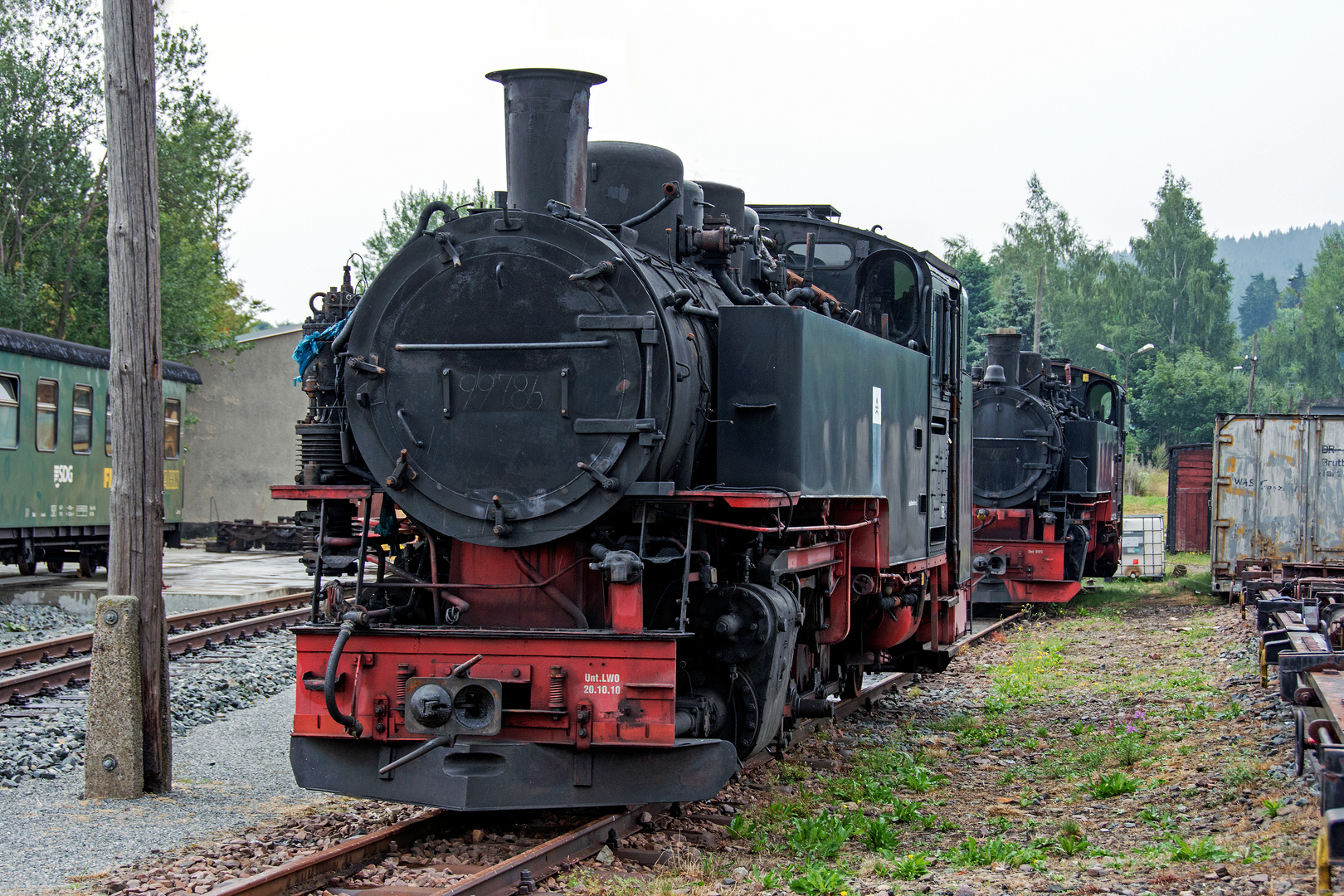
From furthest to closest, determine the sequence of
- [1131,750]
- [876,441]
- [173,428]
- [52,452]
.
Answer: [173,428] → [52,452] → [1131,750] → [876,441]

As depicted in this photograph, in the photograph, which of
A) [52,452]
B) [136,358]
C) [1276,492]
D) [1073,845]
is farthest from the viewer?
[1276,492]

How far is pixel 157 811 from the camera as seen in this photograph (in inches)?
239

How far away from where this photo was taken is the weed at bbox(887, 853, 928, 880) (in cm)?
491

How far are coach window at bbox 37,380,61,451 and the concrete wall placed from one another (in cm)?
1081

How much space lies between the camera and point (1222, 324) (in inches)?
2157

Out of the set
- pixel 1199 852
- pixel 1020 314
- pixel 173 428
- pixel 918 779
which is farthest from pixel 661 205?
pixel 1020 314

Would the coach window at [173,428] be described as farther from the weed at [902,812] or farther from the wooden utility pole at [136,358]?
the weed at [902,812]

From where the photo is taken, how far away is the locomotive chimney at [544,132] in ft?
19.0

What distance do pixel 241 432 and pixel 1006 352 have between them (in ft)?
57.5

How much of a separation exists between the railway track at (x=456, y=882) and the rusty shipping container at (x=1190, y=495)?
21144mm

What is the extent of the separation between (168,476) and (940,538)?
522 inches

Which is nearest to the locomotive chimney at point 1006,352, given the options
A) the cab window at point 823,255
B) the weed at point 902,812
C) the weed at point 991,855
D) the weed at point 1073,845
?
the cab window at point 823,255

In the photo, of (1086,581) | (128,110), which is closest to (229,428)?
(1086,581)

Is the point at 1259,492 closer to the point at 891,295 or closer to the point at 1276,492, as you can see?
the point at 1276,492
